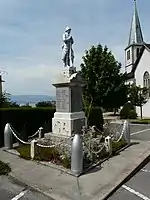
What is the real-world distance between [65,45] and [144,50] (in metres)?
31.0

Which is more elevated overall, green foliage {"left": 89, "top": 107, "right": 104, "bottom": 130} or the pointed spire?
the pointed spire

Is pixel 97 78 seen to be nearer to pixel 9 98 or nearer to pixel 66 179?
pixel 9 98

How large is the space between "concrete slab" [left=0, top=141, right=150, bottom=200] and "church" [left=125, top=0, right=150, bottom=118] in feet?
100

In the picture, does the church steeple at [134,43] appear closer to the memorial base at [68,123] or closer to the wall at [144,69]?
the wall at [144,69]

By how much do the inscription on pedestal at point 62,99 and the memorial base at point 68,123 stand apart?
0.21 metres

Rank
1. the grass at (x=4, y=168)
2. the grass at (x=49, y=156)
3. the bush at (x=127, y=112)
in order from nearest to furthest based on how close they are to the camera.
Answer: the grass at (x=4, y=168)
the grass at (x=49, y=156)
the bush at (x=127, y=112)

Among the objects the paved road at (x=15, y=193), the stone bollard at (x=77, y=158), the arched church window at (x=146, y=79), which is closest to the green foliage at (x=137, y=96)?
the arched church window at (x=146, y=79)

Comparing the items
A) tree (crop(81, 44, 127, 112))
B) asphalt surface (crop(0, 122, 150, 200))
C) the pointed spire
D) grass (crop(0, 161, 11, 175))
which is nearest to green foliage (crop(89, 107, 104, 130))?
grass (crop(0, 161, 11, 175))

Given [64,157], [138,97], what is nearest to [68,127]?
[64,157]

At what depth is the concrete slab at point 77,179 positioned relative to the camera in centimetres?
623

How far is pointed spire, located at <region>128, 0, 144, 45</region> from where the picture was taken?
2349 inches

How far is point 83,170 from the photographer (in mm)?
7742

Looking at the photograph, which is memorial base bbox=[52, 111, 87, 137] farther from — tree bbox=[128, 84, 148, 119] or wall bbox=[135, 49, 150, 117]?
wall bbox=[135, 49, 150, 117]

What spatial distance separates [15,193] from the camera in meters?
6.34
